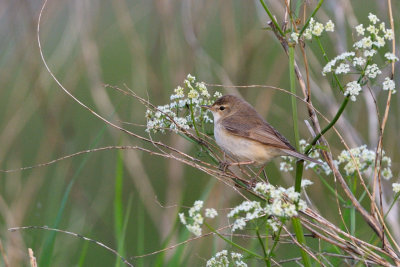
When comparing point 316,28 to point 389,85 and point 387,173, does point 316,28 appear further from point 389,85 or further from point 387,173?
point 387,173

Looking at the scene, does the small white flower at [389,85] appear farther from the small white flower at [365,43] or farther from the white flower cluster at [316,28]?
the white flower cluster at [316,28]

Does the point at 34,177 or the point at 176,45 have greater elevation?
the point at 176,45

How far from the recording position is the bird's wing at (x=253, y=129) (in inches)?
145

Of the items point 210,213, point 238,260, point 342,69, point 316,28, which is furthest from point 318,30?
point 238,260

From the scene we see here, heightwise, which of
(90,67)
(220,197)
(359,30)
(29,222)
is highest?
(359,30)

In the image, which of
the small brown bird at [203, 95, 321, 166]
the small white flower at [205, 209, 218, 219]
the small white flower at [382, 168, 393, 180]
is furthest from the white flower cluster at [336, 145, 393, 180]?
the small white flower at [205, 209, 218, 219]

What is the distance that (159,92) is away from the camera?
5535 mm

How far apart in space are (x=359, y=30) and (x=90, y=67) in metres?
2.80

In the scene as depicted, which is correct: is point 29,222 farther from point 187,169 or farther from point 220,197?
point 220,197

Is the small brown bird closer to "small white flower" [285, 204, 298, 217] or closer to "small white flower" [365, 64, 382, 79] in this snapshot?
"small white flower" [365, 64, 382, 79]

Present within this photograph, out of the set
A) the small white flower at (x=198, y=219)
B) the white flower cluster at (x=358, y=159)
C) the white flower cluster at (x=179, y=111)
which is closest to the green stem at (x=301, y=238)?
the small white flower at (x=198, y=219)

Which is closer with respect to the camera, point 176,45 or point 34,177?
point 34,177

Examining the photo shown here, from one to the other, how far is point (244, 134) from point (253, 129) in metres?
0.07

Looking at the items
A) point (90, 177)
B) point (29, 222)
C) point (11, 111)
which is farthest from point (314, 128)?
point (90, 177)
